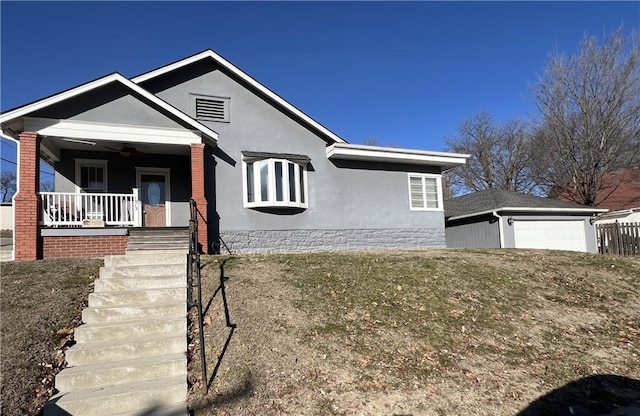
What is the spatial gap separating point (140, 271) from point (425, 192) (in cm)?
1118

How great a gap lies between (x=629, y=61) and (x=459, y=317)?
23.7 m

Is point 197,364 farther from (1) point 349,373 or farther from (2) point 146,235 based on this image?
(2) point 146,235

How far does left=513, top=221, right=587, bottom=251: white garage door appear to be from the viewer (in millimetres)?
17438

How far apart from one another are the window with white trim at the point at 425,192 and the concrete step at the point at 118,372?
465 inches

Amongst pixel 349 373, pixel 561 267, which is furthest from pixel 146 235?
pixel 561 267

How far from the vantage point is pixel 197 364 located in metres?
5.07

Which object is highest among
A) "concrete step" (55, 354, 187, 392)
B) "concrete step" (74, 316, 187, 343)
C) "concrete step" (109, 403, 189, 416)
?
"concrete step" (74, 316, 187, 343)

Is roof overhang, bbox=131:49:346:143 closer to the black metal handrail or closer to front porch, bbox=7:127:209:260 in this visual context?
front porch, bbox=7:127:209:260

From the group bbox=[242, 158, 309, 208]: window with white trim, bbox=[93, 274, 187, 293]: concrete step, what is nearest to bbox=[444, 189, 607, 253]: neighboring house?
bbox=[242, 158, 309, 208]: window with white trim

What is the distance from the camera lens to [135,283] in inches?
270

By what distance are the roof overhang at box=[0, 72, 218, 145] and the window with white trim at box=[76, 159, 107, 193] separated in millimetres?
2188

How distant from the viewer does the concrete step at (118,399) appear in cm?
428

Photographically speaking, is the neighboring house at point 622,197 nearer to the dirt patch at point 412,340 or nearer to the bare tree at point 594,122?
the bare tree at point 594,122

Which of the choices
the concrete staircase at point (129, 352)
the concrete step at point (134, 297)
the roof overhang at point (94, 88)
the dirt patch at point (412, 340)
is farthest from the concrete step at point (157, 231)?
the concrete step at point (134, 297)
